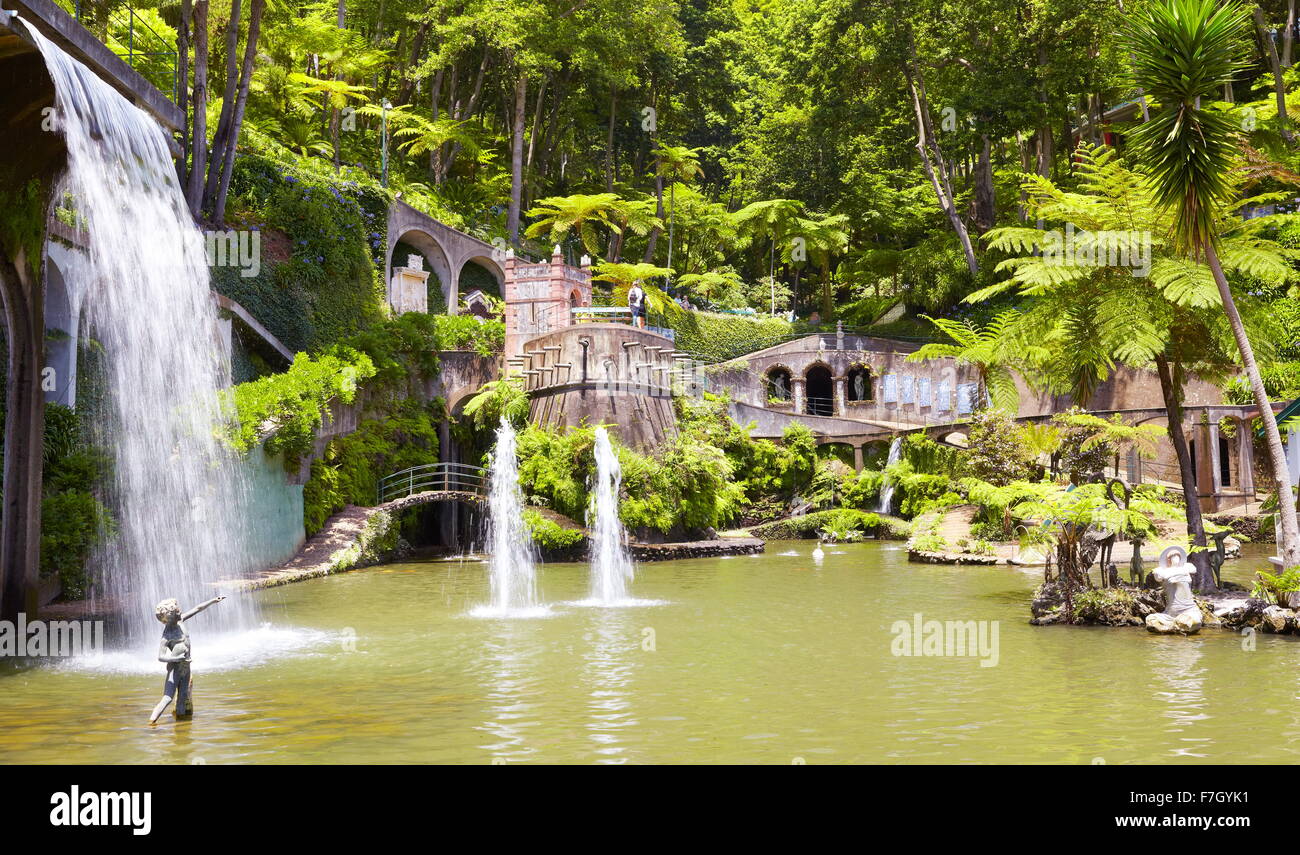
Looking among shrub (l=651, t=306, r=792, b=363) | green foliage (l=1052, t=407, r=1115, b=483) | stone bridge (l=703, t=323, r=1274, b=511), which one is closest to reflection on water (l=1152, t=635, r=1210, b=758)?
green foliage (l=1052, t=407, r=1115, b=483)

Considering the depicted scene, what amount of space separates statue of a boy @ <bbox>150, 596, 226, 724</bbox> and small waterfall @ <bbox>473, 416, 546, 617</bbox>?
34.8 feet

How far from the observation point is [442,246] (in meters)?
40.5

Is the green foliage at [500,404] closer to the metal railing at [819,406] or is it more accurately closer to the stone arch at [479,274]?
the stone arch at [479,274]

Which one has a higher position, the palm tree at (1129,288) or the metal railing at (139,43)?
the metal railing at (139,43)

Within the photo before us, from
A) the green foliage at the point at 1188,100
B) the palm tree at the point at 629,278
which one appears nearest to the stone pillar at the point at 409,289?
the palm tree at the point at 629,278

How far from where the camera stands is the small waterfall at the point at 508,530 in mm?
22234

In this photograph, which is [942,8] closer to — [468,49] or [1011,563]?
[468,49]

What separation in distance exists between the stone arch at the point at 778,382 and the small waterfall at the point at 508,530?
16033mm

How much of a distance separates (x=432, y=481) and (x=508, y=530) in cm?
350

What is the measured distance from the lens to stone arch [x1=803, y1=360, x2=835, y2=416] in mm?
45375

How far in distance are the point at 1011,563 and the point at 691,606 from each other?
10.1 m

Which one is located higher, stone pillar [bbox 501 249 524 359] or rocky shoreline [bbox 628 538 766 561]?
stone pillar [bbox 501 249 524 359]

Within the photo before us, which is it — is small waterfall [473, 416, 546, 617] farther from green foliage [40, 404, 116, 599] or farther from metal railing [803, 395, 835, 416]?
metal railing [803, 395, 835, 416]

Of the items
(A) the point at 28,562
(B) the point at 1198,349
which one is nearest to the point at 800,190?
(B) the point at 1198,349
